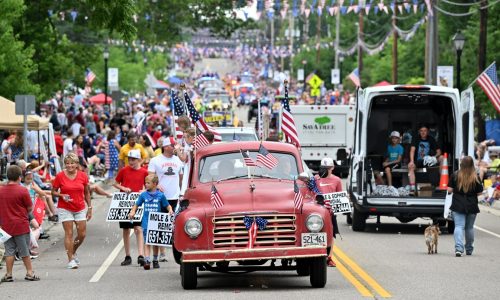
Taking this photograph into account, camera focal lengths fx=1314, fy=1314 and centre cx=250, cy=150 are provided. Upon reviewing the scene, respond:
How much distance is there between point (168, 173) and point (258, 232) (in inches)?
196

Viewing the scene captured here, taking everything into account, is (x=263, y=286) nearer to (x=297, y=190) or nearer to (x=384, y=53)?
(x=297, y=190)

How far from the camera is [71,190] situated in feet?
61.4

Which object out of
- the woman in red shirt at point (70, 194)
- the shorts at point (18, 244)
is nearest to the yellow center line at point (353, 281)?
the woman in red shirt at point (70, 194)

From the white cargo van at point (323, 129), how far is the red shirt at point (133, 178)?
82.7ft

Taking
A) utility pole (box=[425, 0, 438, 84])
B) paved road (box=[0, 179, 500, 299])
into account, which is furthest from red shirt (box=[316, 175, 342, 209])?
utility pole (box=[425, 0, 438, 84])

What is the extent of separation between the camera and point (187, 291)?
1573 centimetres

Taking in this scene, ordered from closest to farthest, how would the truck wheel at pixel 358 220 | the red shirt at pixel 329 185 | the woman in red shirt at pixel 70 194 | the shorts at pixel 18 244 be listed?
the shorts at pixel 18 244 < the woman in red shirt at pixel 70 194 < the red shirt at pixel 329 185 < the truck wheel at pixel 358 220

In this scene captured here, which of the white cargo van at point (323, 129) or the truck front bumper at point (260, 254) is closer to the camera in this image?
the truck front bumper at point (260, 254)

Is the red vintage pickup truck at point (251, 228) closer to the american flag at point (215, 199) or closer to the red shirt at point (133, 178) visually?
the american flag at point (215, 199)

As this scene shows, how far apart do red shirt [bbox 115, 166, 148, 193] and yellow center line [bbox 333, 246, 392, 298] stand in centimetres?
329

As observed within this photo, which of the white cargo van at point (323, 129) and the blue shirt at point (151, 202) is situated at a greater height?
the white cargo van at point (323, 129)

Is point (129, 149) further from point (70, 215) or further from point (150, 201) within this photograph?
point (150, 201)

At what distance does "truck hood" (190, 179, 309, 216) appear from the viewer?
50.3 ft

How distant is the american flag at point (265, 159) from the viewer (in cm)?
1675
